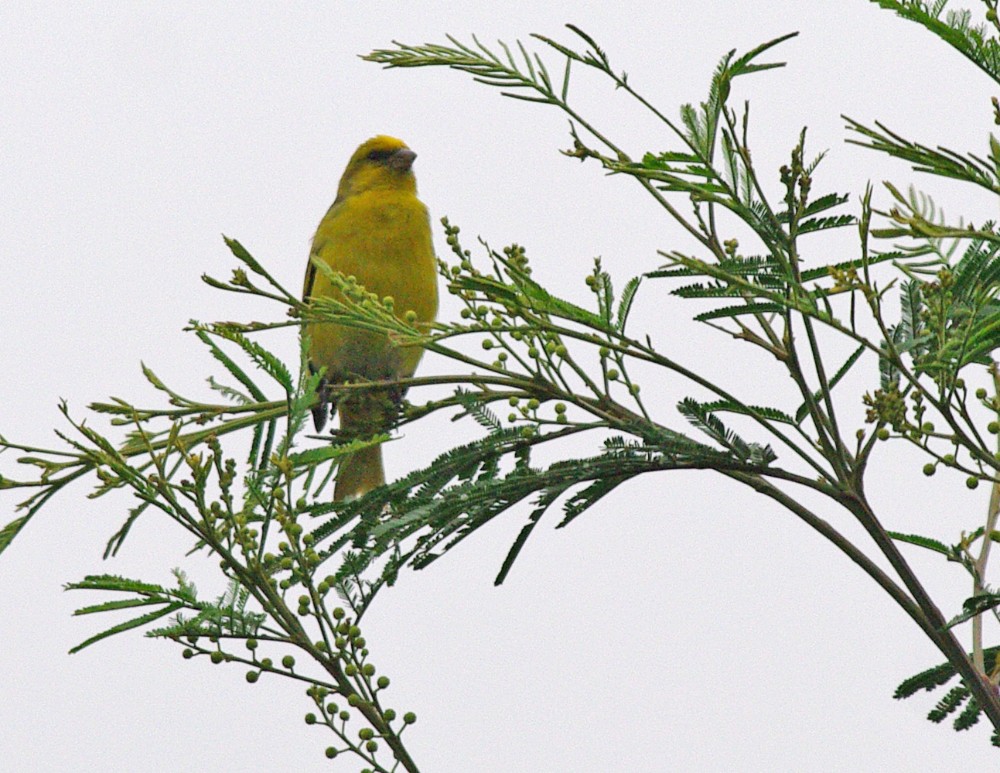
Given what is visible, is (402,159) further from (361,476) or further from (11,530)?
(11,530)

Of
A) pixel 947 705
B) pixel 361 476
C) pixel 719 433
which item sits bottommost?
pixel 947 705

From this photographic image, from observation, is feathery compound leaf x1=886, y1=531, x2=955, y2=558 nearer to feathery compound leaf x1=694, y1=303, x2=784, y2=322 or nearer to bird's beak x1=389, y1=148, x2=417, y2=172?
feathery compound leaf x1=694, y1=303, x2=784, y2=322

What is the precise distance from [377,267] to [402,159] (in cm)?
96

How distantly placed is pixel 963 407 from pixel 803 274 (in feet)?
1.13

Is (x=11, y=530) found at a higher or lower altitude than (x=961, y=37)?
higher

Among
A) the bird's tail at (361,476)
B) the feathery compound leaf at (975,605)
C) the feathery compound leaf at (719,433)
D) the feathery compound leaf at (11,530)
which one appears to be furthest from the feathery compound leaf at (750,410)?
the bird's tail at (361,476)

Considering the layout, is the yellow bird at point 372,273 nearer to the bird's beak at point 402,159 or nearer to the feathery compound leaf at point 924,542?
the bird's beak at point 402,159

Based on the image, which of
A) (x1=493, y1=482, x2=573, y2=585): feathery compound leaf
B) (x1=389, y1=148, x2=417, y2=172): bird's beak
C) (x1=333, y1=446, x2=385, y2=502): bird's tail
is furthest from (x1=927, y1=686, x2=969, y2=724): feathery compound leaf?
(x1=389, y1=148, x2=417, y2=172): bird's beak

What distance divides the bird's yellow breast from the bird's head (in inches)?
10.5

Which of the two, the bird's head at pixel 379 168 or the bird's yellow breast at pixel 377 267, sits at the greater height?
the bird's head at pixel 379 168

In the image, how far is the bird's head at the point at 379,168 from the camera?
222 inches

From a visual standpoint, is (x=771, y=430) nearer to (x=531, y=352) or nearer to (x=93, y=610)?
(x=531, y=352)

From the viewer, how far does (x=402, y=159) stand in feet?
18.9

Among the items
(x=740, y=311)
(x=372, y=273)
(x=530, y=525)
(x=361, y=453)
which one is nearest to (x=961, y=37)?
(x=740, y=311)
